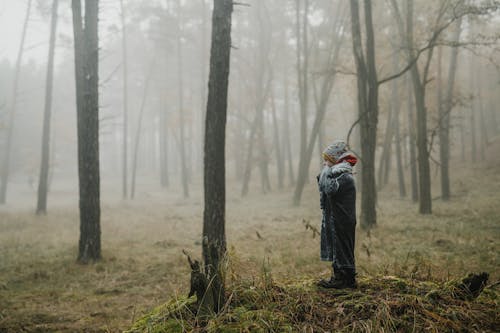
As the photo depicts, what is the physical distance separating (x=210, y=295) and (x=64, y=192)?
35.0m

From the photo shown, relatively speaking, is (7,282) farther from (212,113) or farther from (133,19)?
(133,19)

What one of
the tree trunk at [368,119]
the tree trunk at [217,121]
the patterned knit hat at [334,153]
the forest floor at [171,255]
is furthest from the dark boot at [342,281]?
the tree trunk at [368,119]

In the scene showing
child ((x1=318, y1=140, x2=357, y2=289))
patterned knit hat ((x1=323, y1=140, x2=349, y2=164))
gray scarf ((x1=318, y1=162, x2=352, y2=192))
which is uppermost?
patterned knit hat ((x1=323, y1=140, x2=349, y2=164))

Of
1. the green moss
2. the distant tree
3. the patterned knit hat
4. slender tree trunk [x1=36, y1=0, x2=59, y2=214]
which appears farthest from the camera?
slender tree trunk [x1=36, y1=0, x2=59, y2=214]

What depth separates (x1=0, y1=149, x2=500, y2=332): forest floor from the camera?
5.14 meters

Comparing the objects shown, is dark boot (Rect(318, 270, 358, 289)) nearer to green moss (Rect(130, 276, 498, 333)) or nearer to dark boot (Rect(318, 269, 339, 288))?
dark boot (Rect(318, 269, 339, 288))

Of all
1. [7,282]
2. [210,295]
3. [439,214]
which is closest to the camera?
[210,295]

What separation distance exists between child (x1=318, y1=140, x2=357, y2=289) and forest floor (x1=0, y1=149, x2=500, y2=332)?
20.9 inches

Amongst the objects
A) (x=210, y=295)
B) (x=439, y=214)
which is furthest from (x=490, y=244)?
(x=210, y=295)

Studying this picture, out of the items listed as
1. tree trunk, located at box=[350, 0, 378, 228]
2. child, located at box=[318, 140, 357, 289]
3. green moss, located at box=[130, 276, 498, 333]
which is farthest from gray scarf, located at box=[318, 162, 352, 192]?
tree trunk, located at box=[350, 0, 378, 228]

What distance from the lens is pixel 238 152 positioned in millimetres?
32031

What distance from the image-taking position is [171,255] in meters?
9.02

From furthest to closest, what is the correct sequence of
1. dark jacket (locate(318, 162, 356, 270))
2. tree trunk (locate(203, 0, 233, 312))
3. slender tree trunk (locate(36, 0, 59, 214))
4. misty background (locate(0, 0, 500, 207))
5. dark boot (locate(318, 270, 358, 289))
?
misty background (locate(0, 0, 500, 207))
slender tree trunk (locate(36, 0, 59, 214))
tree trunk (locate(203, 0, 233, 312))
dark jacket (locate(318, 162, 356, 270))
dark boot (locate(318, 270, 358, 289))

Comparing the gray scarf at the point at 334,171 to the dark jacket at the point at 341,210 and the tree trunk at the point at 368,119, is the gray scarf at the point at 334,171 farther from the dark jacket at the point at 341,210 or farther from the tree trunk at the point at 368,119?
the tree trunk at the point at 368,119
